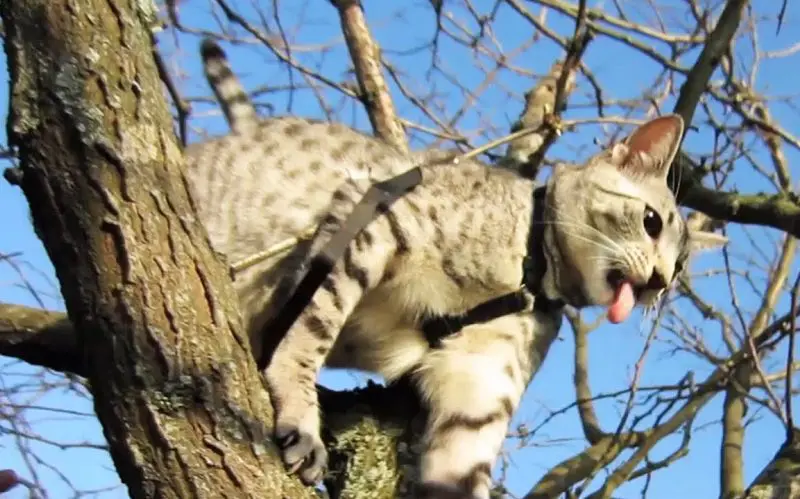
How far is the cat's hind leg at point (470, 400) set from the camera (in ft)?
8.72

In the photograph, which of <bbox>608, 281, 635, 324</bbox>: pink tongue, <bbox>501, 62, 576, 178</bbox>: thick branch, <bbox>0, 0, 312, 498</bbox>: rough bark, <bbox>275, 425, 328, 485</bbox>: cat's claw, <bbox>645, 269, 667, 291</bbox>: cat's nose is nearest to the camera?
<bbox>0, 0, 312, 498</bbox>: rough bark

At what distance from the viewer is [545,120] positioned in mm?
2387

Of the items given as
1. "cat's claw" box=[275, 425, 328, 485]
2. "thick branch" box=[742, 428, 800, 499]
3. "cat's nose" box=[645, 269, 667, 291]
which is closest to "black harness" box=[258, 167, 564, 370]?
"cat's nose" box=[645, 269, 667, 291]

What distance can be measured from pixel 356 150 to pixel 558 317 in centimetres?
74

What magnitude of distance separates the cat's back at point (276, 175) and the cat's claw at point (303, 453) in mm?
861

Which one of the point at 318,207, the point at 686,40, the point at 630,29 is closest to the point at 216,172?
the point at 318,207

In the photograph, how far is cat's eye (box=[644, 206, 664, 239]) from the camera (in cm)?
→ 323

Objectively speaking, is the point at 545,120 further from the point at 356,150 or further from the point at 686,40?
the point at 686,40

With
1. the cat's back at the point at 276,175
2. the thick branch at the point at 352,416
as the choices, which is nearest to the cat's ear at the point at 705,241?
the cat's back at the point at 276,175

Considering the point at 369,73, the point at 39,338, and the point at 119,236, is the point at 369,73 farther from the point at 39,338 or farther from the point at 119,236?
the point at 119,236

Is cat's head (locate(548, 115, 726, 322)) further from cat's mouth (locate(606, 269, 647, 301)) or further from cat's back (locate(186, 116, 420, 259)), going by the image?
cat's back (locate(186, 116, 420, 259))

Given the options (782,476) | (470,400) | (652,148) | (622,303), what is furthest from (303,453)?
(652,148)

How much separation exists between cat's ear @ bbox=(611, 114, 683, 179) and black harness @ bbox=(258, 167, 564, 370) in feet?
1.02

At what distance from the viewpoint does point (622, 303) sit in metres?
3.12
